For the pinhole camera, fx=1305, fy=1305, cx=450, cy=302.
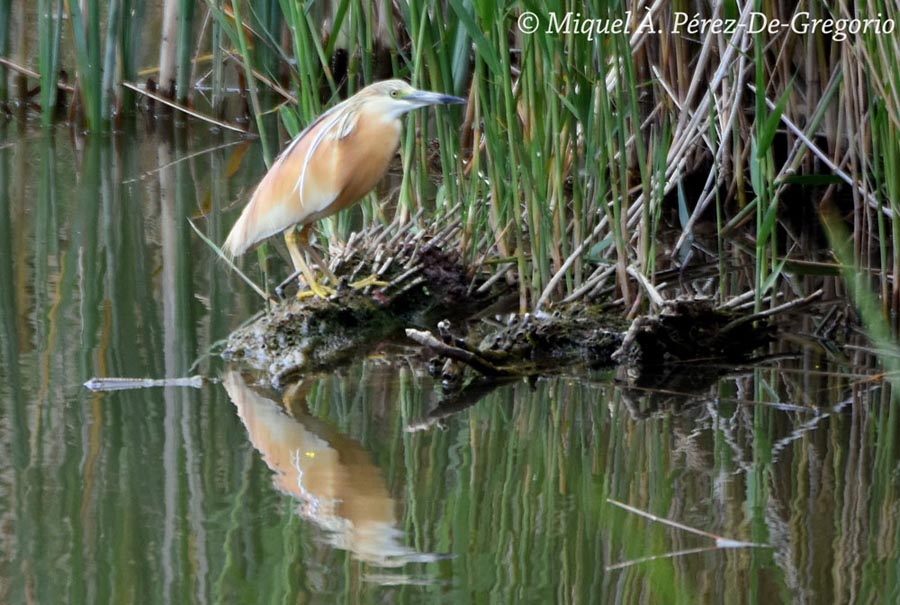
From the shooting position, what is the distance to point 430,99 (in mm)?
3027

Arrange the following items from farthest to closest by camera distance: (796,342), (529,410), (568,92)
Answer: (796,342), (568,92), (529,410)

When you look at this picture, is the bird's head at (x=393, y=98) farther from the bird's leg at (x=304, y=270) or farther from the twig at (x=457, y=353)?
the twig at (x=457, y=353)

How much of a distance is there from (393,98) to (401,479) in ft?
4.05

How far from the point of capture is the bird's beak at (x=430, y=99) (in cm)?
296

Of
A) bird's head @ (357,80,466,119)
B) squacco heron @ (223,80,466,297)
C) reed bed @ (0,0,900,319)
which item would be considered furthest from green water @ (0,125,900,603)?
bird's head @ (357,80,466,119)

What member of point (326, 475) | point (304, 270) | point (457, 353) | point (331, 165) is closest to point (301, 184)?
point (331, 165)

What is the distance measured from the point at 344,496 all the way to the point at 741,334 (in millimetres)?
1285

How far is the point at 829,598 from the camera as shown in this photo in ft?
5.65

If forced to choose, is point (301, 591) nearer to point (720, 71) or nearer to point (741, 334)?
point (741, 334)

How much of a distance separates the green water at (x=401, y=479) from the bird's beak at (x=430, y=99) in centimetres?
60

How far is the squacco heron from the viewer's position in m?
3.15

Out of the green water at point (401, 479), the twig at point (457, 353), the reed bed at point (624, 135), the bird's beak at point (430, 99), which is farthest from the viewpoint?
the bird's beak at point (430, 99)

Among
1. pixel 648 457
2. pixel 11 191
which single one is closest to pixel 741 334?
pixel 648 457

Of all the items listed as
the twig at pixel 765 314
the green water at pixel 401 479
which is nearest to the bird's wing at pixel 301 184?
the green water at pixel 401 479
